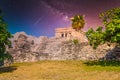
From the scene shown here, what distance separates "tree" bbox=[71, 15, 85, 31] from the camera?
110375 mm

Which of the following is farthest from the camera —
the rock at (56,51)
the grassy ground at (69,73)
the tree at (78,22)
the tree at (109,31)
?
the tree at (78,22)

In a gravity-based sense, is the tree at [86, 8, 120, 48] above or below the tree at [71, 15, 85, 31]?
below

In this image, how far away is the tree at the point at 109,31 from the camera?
46.7 meters

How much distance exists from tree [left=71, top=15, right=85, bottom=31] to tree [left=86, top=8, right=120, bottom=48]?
195 feet

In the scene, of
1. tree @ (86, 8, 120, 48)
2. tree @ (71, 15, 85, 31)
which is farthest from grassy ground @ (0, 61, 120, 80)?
tree @ (71, 15, 85, 31)

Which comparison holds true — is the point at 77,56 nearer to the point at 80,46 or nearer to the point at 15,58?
the point at 80,46

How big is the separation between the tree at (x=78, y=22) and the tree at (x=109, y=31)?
59.5m

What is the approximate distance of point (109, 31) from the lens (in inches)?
1882

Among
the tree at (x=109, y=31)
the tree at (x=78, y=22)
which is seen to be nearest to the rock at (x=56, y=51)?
the tree at (x=109, y=31)

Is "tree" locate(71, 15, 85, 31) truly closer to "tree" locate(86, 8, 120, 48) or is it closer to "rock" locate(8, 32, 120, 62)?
"rock" locate(8, 32, 120, 62)

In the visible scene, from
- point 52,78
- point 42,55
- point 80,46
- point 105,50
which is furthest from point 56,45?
point 52,78

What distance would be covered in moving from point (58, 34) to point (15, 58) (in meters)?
44.2

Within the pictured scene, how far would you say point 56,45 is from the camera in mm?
74688

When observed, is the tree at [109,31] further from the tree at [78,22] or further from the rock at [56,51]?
the tree at [78,22]
